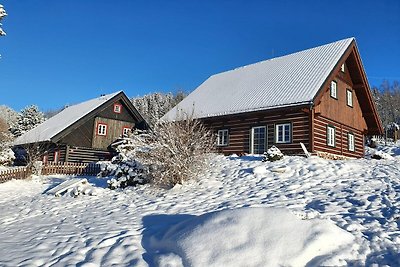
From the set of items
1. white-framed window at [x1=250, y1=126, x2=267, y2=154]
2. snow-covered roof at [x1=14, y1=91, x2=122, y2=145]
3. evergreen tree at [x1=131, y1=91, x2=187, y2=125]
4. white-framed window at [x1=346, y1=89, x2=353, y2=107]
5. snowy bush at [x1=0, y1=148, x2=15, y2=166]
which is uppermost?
evergreen tree at [x1=131, y1=91, x2=187, y2=125]

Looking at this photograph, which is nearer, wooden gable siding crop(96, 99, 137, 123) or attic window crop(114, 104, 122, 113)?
wooden gable siding crop(96, 99, 137, 123)

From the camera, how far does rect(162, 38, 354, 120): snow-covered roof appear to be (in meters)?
19.7

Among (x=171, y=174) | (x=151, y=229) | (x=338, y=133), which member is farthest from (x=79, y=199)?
(x=338, y=133)

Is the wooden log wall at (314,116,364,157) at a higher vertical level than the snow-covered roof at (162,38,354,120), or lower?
lower

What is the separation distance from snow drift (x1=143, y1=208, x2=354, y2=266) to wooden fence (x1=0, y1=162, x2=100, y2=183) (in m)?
17.8

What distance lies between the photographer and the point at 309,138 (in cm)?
1864

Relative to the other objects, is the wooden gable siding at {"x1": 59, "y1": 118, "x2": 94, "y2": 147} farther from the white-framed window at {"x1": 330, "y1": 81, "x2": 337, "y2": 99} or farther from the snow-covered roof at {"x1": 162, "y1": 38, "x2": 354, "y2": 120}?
the white-framed window at {"x1": 330, "y1": 81, "x2": 337, "y2": 99}

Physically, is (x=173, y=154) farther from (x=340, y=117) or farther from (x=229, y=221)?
(x=340, y=117)

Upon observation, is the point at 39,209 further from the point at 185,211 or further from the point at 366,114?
the point at 366,114

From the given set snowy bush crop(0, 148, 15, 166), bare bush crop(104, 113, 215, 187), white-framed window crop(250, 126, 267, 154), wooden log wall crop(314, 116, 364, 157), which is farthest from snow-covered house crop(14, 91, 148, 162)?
wooden log wall crop(314, 116, 364, 157)

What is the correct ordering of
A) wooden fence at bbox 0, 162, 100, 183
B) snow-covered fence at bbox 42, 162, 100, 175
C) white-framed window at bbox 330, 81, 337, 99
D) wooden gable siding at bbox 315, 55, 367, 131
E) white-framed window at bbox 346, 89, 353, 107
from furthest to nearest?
white-framed window at bbox 346, 89, 353, 107 < snow-covered fence at bbox 42, 162, 100, 175 < white-framed window at bbox 330, 81, 337, 99 < wooden fence at bbox 0, 162, 100, 183 < wooden gable siding at bbox 315, 55, 367, 131

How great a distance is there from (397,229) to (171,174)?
26.7 ft

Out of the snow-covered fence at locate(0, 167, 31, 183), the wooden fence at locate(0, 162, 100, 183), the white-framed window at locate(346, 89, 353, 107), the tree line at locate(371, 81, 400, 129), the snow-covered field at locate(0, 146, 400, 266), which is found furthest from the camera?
the tree line at locate(371, 81, 400, 129)

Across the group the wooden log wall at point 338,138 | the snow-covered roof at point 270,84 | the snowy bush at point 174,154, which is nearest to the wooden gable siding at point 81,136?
the snow-covered roof at point 270,84
